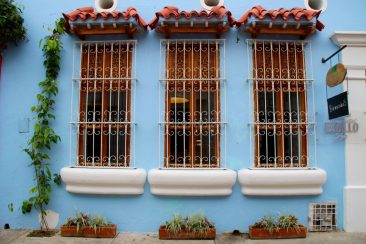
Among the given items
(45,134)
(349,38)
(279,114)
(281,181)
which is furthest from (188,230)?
(349,38)

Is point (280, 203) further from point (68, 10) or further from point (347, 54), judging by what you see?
point (68, 10)

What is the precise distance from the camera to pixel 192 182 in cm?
501

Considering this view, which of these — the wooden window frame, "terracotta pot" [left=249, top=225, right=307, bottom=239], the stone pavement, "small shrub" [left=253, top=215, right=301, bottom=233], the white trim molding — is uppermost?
the white trim molding

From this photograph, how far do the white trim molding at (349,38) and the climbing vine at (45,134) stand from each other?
4.54 metres

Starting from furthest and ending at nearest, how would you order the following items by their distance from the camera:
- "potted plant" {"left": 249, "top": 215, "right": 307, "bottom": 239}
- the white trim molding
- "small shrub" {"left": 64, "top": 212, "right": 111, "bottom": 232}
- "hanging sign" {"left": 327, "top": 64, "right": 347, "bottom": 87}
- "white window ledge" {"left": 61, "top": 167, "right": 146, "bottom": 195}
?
1. the white trim molding
2. "white window ledge" {"left": 61, "top": 167, "right": 146, "bottom": 195}
3. "small shrub" {"left": 64, "top": 212, "right": 111, "bottom": 232}
4. "potted plant" {"left": 249, "top": 215, "right": 307, "bottom": 239}
5. "hanging sign" {"left": 327, "top": 64, "right": 347, "bottom": 87}

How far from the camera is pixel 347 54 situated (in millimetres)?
5391

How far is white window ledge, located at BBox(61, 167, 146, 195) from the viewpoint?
16.7ft

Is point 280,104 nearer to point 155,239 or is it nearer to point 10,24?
point 155,239

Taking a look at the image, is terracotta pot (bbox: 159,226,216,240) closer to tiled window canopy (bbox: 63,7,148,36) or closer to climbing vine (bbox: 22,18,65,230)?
climbing vine (bbox: 22,18,65,230)

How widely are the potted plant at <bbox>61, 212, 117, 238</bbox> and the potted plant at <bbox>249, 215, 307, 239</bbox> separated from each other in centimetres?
217

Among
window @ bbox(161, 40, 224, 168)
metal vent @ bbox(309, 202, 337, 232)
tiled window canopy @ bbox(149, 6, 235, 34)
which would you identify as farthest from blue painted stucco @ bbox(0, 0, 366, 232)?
tiled window canopy @ bbox(149, 6, 235, 34)

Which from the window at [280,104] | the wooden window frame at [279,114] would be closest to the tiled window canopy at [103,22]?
the window at [280,104]

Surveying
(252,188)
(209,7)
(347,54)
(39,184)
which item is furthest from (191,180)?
(347,54)

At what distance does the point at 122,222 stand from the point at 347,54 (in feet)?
15.2
